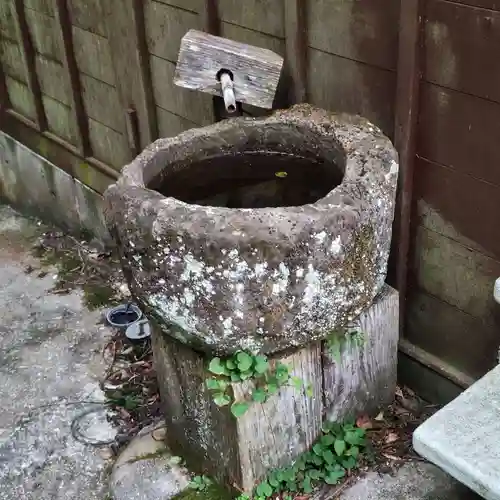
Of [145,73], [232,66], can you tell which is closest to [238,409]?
[232,66]

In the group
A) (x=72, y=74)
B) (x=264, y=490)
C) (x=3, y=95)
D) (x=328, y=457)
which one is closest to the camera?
(x=264, y=490)

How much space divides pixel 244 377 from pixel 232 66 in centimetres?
130

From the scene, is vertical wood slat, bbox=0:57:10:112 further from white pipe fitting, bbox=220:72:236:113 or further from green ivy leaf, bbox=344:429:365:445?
green ivy leaf, bbox=344:429:365:445

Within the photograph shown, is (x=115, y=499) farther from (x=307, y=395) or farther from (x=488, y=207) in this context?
(x=488, y=207)

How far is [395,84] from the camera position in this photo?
282 centimetres

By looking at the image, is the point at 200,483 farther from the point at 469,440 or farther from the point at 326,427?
the point at 469,440

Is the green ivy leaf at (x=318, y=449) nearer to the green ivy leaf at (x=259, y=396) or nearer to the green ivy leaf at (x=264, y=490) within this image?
the green ivy leaf at (x=264, y=490)

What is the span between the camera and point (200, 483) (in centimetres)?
301

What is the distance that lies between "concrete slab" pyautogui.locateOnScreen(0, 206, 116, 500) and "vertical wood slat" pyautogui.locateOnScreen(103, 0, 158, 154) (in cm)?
111

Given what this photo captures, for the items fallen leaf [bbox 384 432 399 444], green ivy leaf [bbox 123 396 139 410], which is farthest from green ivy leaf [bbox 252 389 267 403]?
green ivy leaf [bbox 123 396 139 410]

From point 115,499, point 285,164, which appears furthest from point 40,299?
point 285,164

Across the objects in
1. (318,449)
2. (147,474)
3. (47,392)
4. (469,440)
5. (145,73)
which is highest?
(145,73)

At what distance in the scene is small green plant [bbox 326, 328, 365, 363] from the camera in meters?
2.84

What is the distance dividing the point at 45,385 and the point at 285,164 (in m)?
1.74
